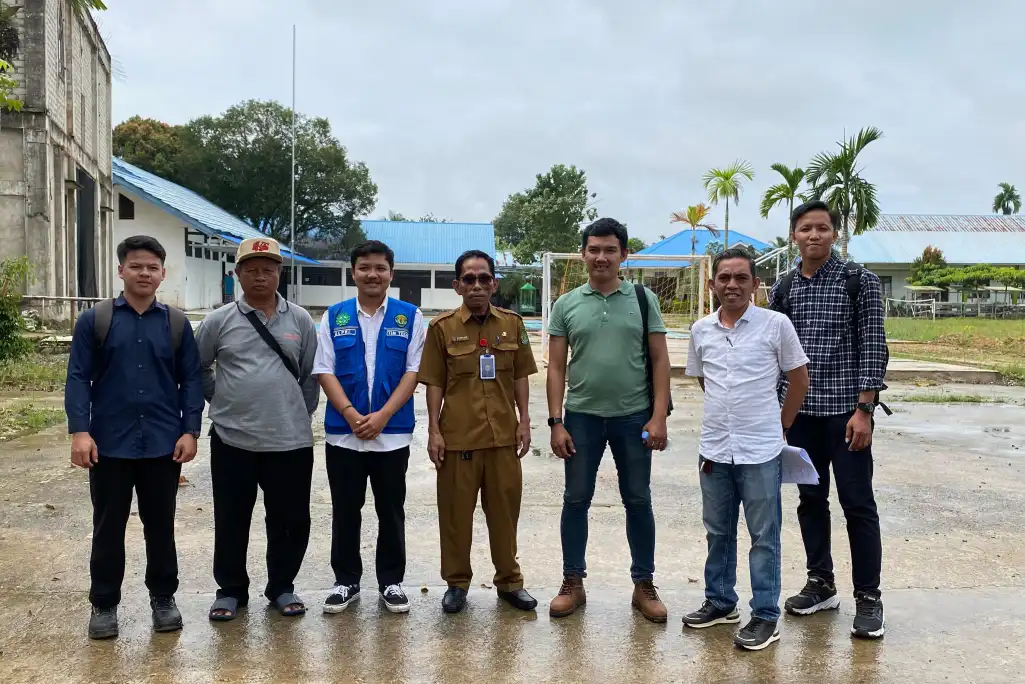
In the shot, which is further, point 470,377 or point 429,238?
point 429,238

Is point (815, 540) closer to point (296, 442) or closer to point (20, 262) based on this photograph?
point (296, 442)

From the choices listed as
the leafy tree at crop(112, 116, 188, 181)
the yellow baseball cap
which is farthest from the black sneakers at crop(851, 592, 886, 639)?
the leafy tree at crop(112, 116, 188, 181)

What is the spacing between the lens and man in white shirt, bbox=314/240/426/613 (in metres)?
3.85

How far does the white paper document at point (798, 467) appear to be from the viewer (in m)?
3.67

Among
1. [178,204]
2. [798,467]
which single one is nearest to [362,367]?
[798,467]

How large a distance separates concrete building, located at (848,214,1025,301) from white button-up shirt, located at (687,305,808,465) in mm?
47006

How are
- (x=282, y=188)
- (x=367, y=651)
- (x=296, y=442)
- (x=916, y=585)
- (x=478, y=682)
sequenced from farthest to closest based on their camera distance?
(x=282, y=188) → (x=916, y=585) → (x=296, y=442) → (x=367, y=651) → (x=478, y=682)

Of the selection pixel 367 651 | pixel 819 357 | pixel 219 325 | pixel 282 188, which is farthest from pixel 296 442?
pixel 282 188

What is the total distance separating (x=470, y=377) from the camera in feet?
12.8

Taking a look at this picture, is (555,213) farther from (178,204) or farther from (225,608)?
(225,608)

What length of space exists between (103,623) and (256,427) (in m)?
1.03

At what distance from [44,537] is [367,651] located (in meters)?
2.55

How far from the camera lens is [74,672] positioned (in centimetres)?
319

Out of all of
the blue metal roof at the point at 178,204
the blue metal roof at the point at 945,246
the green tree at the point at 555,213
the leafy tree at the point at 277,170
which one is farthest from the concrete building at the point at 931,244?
the blue metal roof at the point at 178,204
